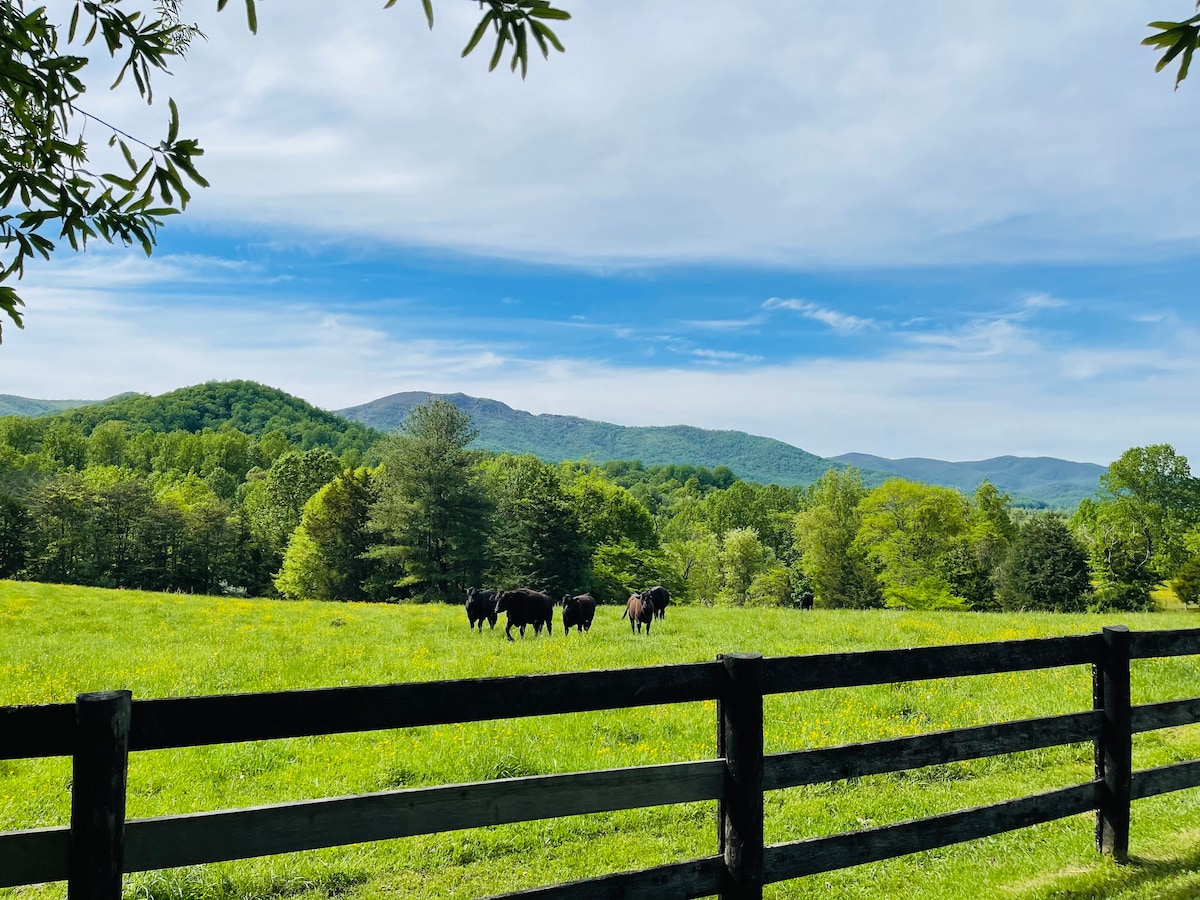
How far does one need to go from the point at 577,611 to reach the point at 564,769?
12536mm

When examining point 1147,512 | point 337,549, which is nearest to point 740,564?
point 1147,512

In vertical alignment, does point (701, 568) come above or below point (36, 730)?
below

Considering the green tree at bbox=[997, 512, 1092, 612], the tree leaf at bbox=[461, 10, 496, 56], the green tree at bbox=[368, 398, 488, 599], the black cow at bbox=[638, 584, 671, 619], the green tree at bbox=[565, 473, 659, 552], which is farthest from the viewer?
the green tree at bbox=[565, 473, 659, 552]

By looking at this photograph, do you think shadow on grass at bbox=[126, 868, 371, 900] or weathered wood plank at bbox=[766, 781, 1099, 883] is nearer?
weathered wood plank at bbox=[766, 781, 1099, 883]

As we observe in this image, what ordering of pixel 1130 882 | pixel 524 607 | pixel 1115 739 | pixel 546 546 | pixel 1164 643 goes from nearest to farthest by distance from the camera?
pixel 1130 882
pixel 1115 739
pixel 1164 643
pixel 524 607
pixel 546 546

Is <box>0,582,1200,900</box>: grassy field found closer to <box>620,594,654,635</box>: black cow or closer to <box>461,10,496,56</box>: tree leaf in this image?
<box>620,594,654,635</box>: black cow

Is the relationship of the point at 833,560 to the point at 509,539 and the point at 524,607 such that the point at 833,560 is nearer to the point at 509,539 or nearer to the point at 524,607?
the point at 509,539

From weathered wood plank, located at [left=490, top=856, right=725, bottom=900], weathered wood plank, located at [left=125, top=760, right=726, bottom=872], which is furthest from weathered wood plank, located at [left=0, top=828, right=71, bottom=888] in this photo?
weathered wood plank, located at [left=490, top=856, right=725, bottom=900]

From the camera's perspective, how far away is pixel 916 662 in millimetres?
5113

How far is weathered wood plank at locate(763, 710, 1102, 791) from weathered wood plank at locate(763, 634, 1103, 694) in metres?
0.37

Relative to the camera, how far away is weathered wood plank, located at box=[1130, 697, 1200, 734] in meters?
6.14

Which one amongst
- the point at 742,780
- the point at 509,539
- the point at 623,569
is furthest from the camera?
the point at 623,569

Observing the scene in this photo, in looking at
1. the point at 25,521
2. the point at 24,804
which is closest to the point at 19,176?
the point at 24,804

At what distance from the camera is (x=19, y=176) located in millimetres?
3863
